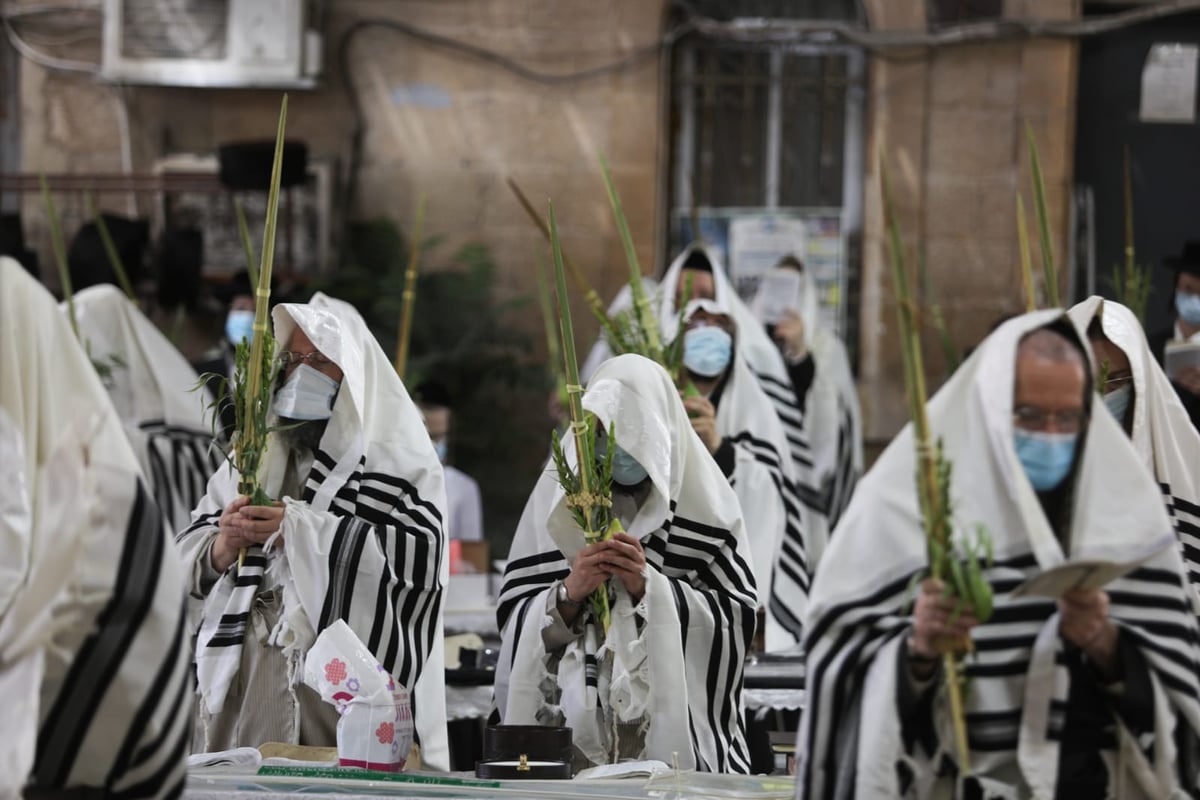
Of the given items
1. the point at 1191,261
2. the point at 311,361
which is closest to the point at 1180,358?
the point at 1191,261

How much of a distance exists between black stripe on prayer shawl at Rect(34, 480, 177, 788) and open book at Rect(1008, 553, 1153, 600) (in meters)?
1.56

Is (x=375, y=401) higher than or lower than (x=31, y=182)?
lower

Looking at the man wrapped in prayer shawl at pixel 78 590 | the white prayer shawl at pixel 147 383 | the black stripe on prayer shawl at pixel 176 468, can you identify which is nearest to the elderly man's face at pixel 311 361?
the man wrapped in prayer shawl at pixel 78 590

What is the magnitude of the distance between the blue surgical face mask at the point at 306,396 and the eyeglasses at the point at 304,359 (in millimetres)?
36

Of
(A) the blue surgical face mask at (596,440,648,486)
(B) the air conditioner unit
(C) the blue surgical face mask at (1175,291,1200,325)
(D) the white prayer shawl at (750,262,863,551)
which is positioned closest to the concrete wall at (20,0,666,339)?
(B) the air conditioner unit

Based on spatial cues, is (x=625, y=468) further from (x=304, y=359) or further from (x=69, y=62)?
(x=69, y=62)

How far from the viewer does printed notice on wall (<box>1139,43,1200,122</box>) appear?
1077cm

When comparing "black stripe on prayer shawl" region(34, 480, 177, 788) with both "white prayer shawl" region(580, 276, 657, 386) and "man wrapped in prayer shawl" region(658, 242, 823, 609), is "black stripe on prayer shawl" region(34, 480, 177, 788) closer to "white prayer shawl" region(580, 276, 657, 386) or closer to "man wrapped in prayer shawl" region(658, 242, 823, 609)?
"man wrapped in prayer shawl" region(658, 242, 823, 609)

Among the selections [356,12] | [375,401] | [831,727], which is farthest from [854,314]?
[831,727]

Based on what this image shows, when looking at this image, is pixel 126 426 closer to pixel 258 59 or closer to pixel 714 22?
pixel 258 59

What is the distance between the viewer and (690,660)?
4.67 meters

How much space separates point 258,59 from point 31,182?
1.59 meters

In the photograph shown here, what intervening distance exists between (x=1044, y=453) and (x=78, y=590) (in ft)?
5.66

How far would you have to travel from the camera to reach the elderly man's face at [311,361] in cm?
482
